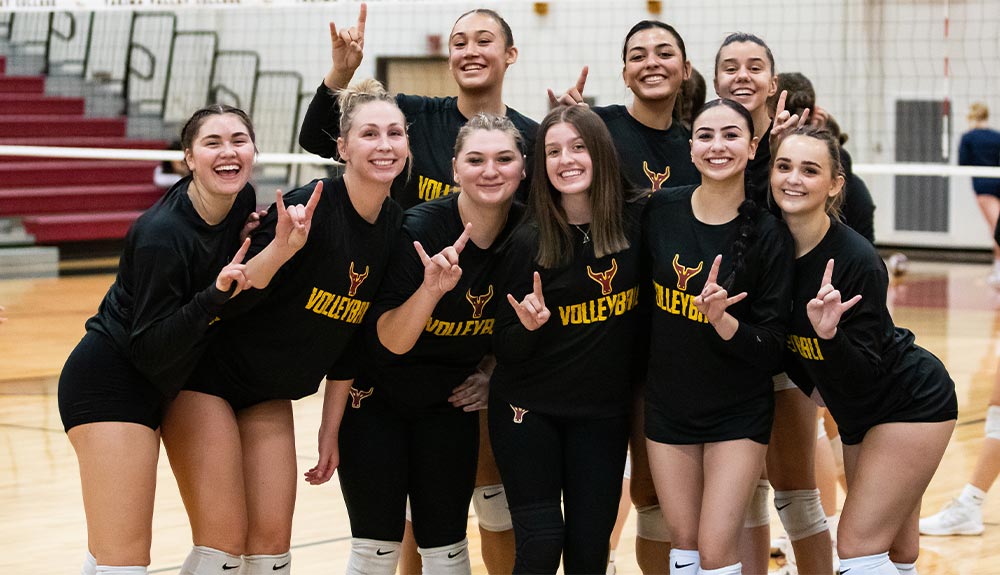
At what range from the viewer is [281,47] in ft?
55.8

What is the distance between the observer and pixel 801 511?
436 centimetres

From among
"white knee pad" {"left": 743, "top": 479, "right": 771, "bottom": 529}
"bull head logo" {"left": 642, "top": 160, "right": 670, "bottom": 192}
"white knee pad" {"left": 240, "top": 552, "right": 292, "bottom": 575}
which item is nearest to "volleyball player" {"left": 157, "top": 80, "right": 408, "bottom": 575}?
"white knee pad" {"left": 240, "top": 552, "right": 292, "bottom": 575}

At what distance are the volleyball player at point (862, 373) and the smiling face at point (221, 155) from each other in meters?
1.57

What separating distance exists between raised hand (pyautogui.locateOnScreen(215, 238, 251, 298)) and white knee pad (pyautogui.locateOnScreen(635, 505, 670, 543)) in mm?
1564

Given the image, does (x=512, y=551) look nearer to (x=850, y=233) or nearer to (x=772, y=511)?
(x=850, y=233)

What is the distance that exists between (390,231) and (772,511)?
3023mm

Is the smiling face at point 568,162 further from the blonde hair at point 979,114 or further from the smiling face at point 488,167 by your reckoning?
the blonde hair at point 979,114

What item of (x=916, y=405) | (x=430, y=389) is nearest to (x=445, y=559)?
(x=430, y=389)

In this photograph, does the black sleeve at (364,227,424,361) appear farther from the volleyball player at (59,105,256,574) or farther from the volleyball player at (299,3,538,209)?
the volleyball player at (299,3,538,209)

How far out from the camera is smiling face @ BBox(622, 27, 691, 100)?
14.0ft

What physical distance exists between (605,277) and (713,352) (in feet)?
1.26

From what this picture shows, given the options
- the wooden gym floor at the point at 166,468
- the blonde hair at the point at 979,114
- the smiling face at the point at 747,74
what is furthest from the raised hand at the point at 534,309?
the blonde hair at the point at 979,114

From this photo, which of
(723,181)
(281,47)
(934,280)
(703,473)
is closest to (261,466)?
(703,473)

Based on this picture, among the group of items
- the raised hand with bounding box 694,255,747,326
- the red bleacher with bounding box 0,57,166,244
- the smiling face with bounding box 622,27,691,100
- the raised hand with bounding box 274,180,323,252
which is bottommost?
the raised hand with bounding box 694,255,747,326
